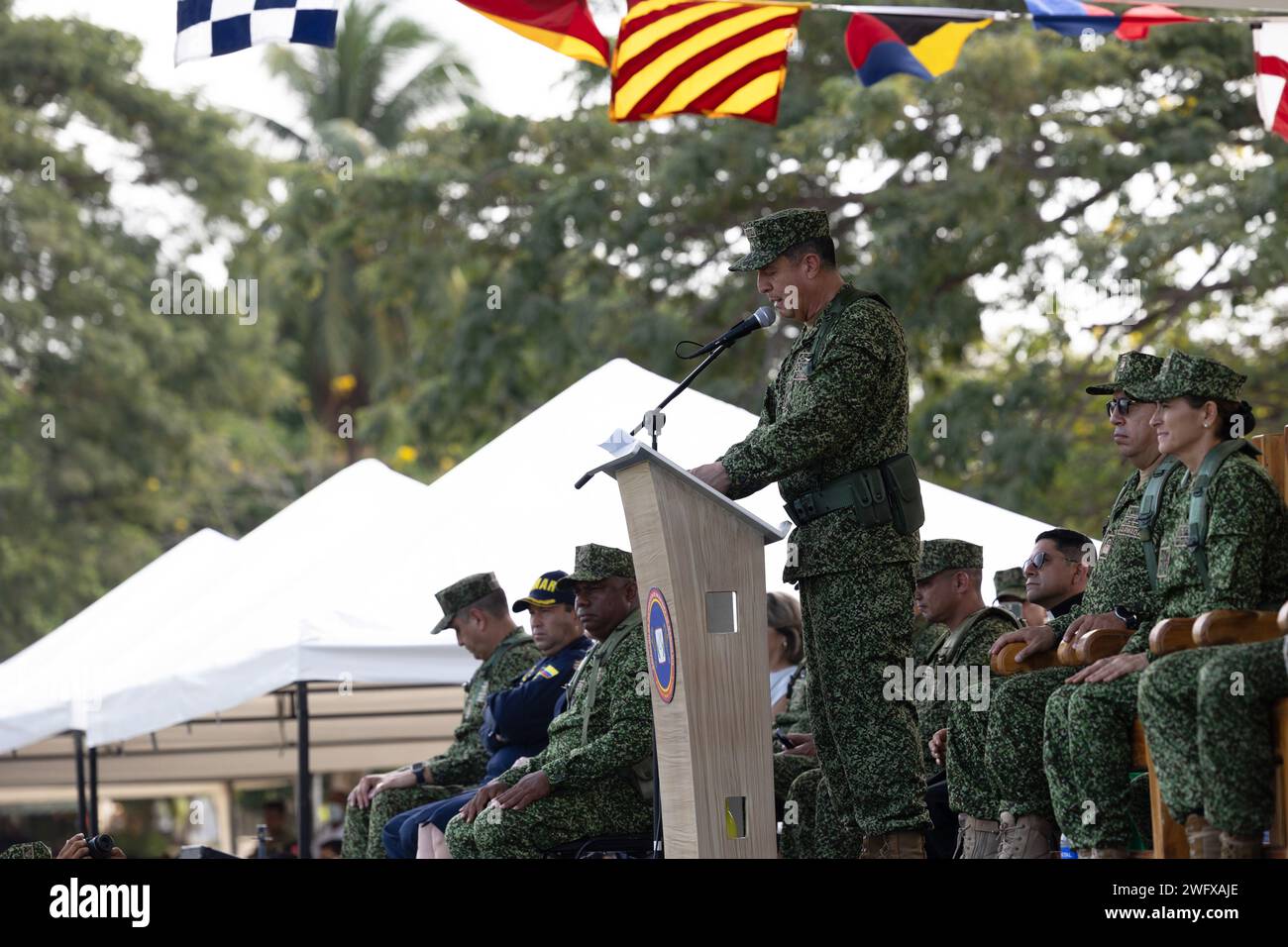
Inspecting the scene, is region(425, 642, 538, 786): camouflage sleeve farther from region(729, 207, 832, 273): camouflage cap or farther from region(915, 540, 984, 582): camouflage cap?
region(729, 207, 832, 273): camouflage cap

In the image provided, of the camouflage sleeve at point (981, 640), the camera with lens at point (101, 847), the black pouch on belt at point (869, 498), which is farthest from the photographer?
the camouflage sleeve at point (981, 640)

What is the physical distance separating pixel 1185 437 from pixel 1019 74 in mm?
11555

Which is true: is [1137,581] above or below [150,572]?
below

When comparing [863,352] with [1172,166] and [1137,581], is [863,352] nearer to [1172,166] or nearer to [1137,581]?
[1137,581]

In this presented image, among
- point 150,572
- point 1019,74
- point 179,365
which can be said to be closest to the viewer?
point 150,572

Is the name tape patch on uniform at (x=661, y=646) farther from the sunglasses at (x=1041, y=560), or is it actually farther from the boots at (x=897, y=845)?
the sunglasses at (x=1041, y=560)

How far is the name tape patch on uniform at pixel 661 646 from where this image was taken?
4.38 metres

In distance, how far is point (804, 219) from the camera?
16.0 ft

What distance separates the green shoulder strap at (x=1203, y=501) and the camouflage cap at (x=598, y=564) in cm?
242

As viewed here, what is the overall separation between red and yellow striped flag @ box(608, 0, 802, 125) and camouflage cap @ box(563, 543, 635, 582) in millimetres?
2903

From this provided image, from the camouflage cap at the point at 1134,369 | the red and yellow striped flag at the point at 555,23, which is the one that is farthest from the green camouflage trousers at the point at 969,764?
the red and yellow striped flag at the point at 555,23
